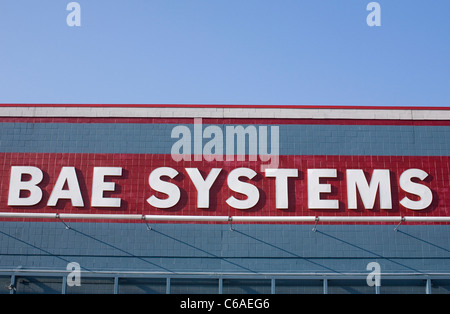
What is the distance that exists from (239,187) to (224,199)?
70cm

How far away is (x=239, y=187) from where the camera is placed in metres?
19.4

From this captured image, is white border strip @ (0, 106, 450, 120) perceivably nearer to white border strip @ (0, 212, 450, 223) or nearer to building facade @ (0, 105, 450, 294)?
building facade @ (0, 105, 450, 294)

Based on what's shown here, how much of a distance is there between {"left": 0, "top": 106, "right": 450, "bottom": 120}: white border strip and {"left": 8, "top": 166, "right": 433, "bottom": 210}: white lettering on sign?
2107 millimetres

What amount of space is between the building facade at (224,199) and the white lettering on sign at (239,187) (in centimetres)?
5

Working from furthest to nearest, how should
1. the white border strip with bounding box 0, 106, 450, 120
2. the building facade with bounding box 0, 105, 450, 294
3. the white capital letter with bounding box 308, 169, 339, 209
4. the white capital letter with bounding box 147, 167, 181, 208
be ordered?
the white border strip with bounding box 0, 106, 450, 120
the white capital letter with bounding box 147, 167, 181, 208
the white capital letter with bounding box 308, 169, 339, 209
the building facade with bounding box 0, 105, 450, 294

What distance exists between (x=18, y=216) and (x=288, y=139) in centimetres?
989

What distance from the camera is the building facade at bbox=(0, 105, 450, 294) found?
18.2 metres

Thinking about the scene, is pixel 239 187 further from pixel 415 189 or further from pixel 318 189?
pixel 415 189

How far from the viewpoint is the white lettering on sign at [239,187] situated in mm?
19234

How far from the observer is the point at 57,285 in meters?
18.2

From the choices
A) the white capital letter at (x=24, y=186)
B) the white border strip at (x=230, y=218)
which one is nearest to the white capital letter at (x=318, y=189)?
the white border strip at (x=230, y=218)

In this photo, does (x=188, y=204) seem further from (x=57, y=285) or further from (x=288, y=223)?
(x=57, y=285)

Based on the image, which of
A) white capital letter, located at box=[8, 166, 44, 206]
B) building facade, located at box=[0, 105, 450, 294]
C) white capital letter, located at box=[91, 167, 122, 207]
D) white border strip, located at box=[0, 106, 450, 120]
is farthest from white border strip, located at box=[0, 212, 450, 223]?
white border strip, located at box=[0, 106, 450, 120]
